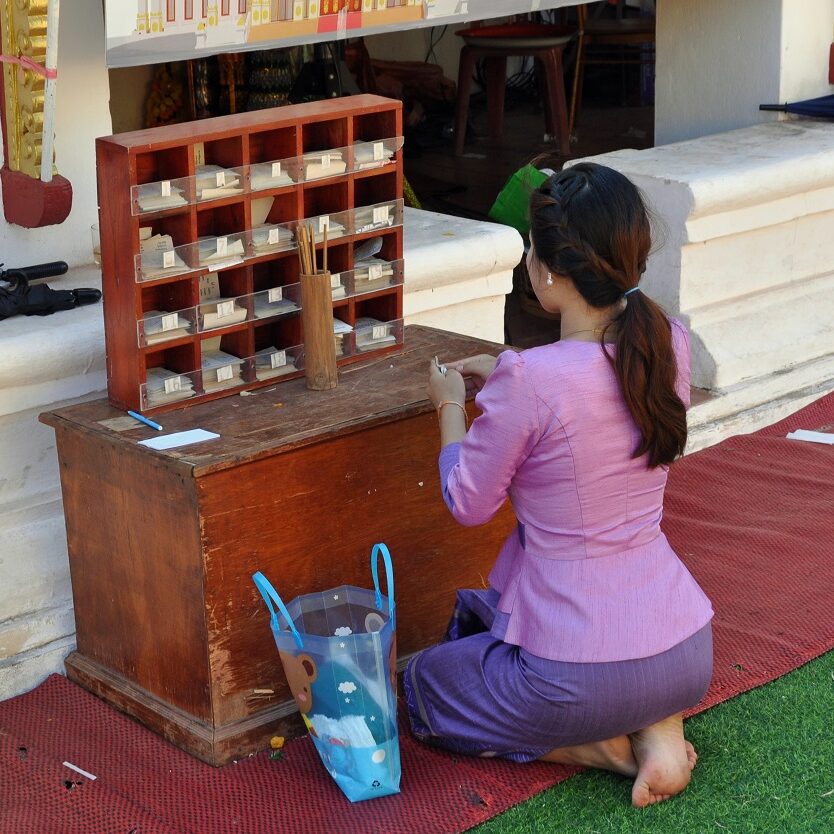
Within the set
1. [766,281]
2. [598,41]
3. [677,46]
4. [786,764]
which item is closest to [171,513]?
[786,764]

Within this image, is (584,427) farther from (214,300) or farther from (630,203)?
(214,300)

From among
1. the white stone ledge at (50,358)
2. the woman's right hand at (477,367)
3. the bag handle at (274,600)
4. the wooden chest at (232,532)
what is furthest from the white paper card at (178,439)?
the woman's right hand at (477,367)

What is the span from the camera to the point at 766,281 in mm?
4289

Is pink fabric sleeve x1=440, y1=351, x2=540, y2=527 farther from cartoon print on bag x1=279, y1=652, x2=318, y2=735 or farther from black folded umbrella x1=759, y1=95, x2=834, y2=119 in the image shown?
black folded umbrella x1=759, y1=95, x2=834, y2=119

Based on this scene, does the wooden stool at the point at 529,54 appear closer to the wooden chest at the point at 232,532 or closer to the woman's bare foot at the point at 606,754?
the wooden chest at the point at 232,532

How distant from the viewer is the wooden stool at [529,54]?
21.5 feet

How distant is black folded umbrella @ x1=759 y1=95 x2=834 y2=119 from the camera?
4582 millimetres

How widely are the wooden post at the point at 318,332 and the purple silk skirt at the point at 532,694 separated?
1.82 feet

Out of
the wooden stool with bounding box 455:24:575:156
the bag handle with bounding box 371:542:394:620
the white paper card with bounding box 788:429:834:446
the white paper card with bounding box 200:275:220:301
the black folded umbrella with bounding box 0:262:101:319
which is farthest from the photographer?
the wooden stool with bounding box 455:24:575:156

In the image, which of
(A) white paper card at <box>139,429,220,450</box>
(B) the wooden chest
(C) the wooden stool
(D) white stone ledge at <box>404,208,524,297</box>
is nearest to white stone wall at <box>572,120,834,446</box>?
(D) white stone ledge at <box>404,208,524,297</box>

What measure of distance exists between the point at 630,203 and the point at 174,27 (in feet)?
3.91

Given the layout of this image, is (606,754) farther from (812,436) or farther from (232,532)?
(812,436)

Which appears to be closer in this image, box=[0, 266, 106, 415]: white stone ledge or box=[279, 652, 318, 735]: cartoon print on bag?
box=[279, 652, 318, 735]: cartoon print on bag

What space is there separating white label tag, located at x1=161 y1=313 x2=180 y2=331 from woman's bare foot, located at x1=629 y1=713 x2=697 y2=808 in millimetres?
1149
